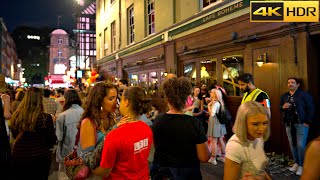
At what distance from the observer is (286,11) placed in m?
6.21

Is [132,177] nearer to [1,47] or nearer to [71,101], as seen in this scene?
[71,101]

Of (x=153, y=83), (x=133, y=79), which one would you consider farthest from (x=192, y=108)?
(x=133, y=79)

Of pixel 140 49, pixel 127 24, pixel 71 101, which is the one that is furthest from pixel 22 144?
pixel 127 24

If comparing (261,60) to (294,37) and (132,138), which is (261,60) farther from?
(132,138)

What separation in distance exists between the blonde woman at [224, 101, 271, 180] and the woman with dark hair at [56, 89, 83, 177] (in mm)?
3431

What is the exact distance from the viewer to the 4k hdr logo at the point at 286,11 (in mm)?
6109

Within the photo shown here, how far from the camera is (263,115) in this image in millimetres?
2658

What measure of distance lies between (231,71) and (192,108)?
6.89ft

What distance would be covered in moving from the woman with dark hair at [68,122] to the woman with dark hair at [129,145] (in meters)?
2.71

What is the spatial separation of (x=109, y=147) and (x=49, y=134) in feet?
7.65

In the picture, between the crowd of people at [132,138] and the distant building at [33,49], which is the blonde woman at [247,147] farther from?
the distant building at [33,49]

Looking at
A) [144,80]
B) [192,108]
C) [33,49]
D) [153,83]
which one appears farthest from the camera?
[33,49]

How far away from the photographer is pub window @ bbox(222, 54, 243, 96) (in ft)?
31.7

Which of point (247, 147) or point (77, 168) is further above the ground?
point (247, 147)
